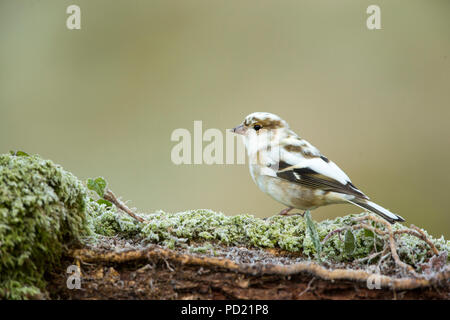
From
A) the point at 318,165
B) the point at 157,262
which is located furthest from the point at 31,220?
the point at 318,165

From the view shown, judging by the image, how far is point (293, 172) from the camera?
2.12 metres

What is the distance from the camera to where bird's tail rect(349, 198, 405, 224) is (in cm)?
181

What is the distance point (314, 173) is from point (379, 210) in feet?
1.20

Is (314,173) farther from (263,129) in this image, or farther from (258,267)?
(258,267)

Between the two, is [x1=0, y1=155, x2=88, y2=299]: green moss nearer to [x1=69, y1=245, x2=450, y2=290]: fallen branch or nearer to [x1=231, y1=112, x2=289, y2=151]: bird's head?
[x1=69, y1=245, x2=450, y2=290]: fallen branch

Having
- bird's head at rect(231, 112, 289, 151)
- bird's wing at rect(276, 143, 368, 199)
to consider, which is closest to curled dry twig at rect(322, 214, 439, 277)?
bird's wing at rect(276, 143, 368, 199)

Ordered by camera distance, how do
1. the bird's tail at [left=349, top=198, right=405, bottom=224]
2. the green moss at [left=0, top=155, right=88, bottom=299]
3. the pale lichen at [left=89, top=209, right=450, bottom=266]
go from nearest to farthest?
the green moss at [left=0, top=155, right=88, bottom=299]
the pale lichen at [left=89, top=209, right=450, bottom=266]
the bird's tail at [left=349, top=198, right=405, bottom=224]

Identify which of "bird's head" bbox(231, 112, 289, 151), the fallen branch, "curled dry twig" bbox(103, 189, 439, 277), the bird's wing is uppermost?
"bird's head" bbox(231, 112, 289, 151)

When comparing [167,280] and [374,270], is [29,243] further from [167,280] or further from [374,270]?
[374,270]

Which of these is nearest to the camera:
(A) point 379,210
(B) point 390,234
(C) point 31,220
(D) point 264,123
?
(C) point 31,220

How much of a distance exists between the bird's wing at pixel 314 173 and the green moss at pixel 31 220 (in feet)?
3.61
